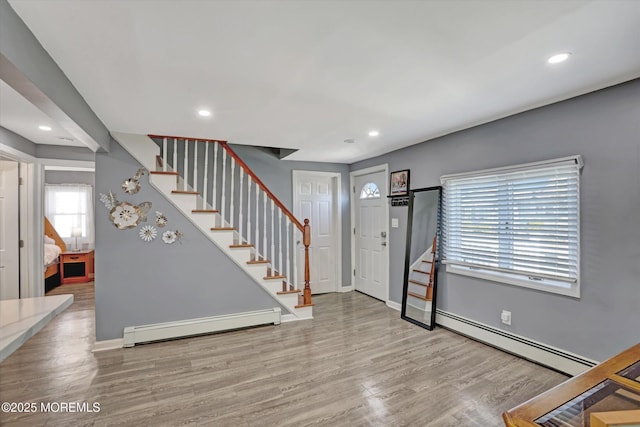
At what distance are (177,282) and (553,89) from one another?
3961mm

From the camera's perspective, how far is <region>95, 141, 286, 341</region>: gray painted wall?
3158 mm

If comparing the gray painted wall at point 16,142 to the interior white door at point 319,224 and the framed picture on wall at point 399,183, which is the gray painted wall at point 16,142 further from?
the framed picture on wall at point 399,183

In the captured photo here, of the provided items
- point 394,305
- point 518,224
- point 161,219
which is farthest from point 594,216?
point 161,219

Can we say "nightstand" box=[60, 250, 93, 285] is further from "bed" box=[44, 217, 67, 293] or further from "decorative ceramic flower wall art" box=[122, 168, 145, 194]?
"decorative ceramic flower wall art" box=[122, 168, 145, 194]

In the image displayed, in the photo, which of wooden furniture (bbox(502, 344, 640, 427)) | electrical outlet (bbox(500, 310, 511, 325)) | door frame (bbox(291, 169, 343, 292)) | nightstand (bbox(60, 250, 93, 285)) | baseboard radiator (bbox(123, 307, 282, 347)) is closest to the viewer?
wooden furniture (bbox(502, 344, 640, 427))

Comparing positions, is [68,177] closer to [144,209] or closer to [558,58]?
[144,209]

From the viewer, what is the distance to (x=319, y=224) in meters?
5.20

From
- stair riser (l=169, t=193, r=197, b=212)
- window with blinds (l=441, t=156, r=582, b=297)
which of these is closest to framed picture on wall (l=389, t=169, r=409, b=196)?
window with blinds (l=441, t=156, r=582, b=297)

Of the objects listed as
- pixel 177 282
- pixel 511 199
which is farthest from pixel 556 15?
pixel 177 282

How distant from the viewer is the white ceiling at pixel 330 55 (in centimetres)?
139

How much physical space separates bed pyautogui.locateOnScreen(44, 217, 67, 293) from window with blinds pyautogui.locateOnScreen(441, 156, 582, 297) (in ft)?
21.0

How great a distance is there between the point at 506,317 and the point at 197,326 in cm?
327

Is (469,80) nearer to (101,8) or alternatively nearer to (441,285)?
(101,8)

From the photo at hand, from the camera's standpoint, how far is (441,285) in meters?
3.63
